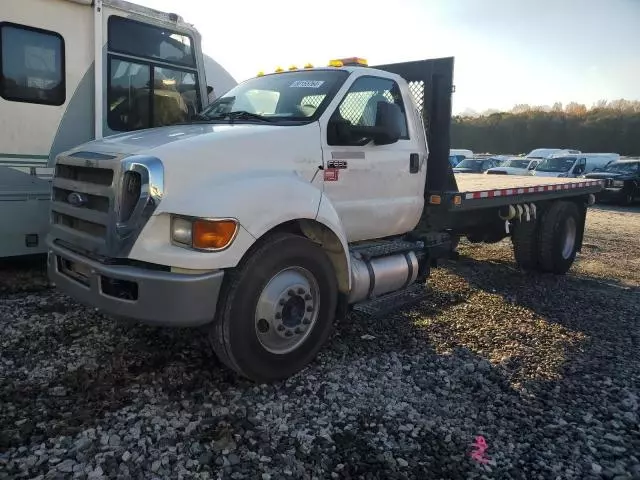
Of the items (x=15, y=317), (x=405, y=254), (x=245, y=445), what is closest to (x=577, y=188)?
(x=405, y=254)

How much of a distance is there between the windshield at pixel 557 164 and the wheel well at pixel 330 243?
19867 mm

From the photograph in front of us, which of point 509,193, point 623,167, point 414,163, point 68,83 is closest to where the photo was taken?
point 414,163

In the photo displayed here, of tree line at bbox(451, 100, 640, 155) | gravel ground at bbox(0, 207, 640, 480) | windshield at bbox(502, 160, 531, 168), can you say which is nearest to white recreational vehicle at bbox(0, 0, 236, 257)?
gravel ground at bbox(0, 207, 640, 480)

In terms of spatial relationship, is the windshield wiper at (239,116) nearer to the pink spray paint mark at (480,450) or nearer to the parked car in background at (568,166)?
the pink spray paint mark at (480,450)

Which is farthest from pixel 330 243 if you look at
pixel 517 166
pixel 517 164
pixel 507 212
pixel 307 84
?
pixel 517 164

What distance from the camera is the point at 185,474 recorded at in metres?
2.69

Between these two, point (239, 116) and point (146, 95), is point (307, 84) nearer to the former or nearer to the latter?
point (239, 116)

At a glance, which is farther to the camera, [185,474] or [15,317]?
[15,317]

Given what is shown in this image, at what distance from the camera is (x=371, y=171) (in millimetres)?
4531

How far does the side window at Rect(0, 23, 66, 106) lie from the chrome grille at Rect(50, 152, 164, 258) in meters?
2.44

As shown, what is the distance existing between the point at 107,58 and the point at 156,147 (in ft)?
11.8

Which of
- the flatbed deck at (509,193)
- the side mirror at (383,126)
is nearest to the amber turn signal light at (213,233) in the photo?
the side mirror at (383,126)

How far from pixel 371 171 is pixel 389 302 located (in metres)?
1.15

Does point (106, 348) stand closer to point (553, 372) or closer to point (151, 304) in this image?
point (151, 304)
